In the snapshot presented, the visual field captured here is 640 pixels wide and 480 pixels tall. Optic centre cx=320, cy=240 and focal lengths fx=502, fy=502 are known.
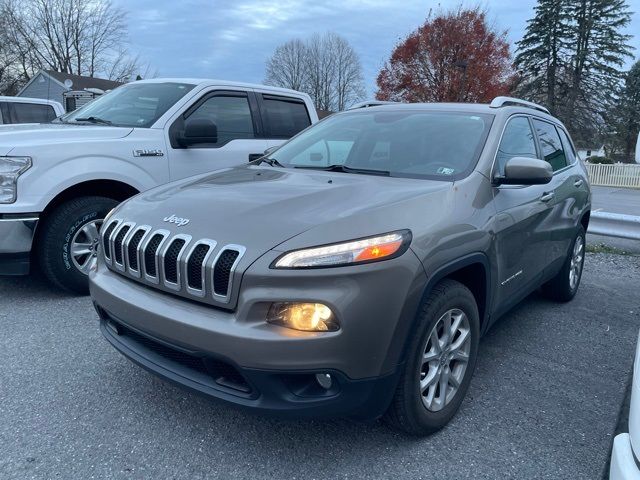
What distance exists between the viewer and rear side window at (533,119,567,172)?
4.05 metres

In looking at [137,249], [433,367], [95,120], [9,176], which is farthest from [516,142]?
[95,120]

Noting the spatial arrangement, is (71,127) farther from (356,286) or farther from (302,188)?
(356,286)

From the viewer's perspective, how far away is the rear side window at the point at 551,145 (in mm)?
4047

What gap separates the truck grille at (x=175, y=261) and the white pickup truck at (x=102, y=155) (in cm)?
176

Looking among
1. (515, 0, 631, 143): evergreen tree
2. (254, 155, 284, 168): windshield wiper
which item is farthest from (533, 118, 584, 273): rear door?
(515, 0, 631, 143): evergreen tree

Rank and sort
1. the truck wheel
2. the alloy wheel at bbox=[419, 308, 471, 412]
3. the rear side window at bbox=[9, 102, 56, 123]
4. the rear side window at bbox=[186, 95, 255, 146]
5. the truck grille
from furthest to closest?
the rear side window at bbox=[9, 102, 56, 123] < the rear side window at bbox=[186, 95, 255, 146] < the truck wheel < the alloy wheel at bbox=[419, 308, 471, 412] < the truck grille

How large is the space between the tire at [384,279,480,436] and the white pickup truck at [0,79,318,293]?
2.94m

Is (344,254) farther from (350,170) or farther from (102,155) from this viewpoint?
(102,155)

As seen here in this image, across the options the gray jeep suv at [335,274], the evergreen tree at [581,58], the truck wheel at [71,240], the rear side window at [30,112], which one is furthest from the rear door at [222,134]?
the evergreen tree at [581,58]

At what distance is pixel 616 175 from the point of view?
94.0 ft

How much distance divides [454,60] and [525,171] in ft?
100

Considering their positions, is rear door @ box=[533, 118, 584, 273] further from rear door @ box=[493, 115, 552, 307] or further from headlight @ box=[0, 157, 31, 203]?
headlight @ box=[0, 157, 31, 203]

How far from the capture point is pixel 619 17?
38000mm

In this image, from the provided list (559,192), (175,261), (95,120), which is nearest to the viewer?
(175,261)
